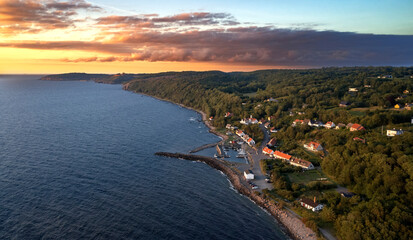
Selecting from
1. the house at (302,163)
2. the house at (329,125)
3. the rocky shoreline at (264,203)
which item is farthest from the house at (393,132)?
the rocky shoreline at (264,203)

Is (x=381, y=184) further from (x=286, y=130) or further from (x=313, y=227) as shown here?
(x=286, y=130)

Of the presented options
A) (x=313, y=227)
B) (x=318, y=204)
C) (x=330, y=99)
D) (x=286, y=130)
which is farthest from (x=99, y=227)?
(x=330, y=99)

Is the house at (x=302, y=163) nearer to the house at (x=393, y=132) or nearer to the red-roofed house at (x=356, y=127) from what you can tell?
the red-roofed house at (x=356, y=127)

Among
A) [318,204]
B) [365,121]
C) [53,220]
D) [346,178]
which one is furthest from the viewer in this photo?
[365,121]

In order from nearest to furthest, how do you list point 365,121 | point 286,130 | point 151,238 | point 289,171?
point 151,238, point 289,171, point 365,121, point 286,130

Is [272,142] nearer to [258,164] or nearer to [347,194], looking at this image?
[258,164]

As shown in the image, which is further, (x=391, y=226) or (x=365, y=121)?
(x=365, y=121)

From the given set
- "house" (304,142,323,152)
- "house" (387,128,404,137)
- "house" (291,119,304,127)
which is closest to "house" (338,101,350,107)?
"house" (291,119,304,127)

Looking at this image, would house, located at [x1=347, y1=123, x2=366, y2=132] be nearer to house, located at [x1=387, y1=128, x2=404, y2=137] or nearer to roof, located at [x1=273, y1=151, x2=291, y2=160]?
house, located at [x1=387, y1=128, x2=404, y2=137]
